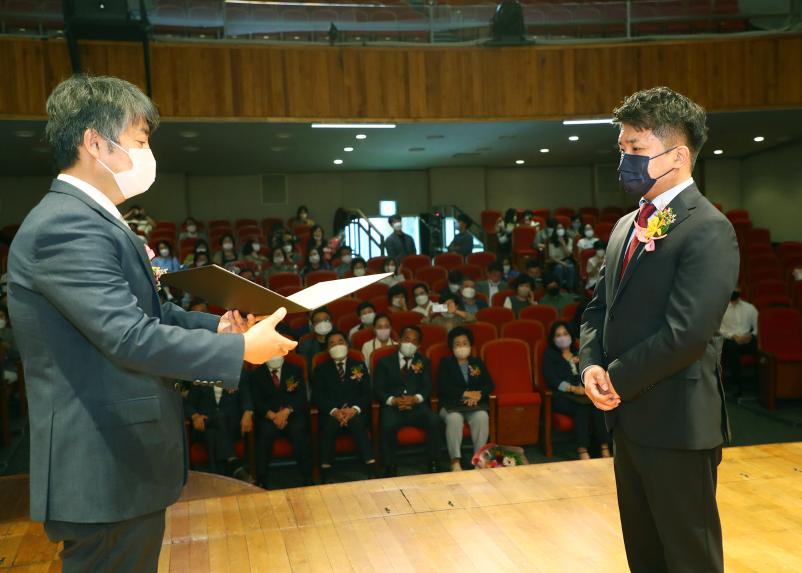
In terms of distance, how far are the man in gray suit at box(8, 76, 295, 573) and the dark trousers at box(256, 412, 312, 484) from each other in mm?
3433

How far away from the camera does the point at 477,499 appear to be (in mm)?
3281

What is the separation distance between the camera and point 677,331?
1712 mm

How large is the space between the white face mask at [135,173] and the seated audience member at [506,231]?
957 cm

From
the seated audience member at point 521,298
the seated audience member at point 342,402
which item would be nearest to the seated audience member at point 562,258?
the seated audience member at point 521,298

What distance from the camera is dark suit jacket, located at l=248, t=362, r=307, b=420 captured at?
499 centimetres

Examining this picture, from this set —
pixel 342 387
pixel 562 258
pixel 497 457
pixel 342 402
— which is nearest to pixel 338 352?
pixel 342 387

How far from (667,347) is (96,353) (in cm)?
124

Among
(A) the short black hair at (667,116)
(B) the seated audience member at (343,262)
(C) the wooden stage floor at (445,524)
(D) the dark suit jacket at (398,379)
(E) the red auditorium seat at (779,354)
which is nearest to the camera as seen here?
(A) the short black hair at (667,116)

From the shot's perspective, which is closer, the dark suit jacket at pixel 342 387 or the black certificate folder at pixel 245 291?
the black certificate folder at pixel 245 291

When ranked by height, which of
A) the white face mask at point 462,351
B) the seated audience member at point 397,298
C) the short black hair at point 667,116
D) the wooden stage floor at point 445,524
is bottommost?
the wooden stage floor at point 445,524

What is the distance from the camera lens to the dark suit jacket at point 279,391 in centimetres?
499

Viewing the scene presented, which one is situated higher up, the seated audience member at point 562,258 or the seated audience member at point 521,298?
the seated audience member at point 562,258

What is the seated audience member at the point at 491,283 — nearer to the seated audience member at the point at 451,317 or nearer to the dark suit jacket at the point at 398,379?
the seated audience member at the point at 451,317

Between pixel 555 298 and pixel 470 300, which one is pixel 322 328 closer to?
pixel 470 300
